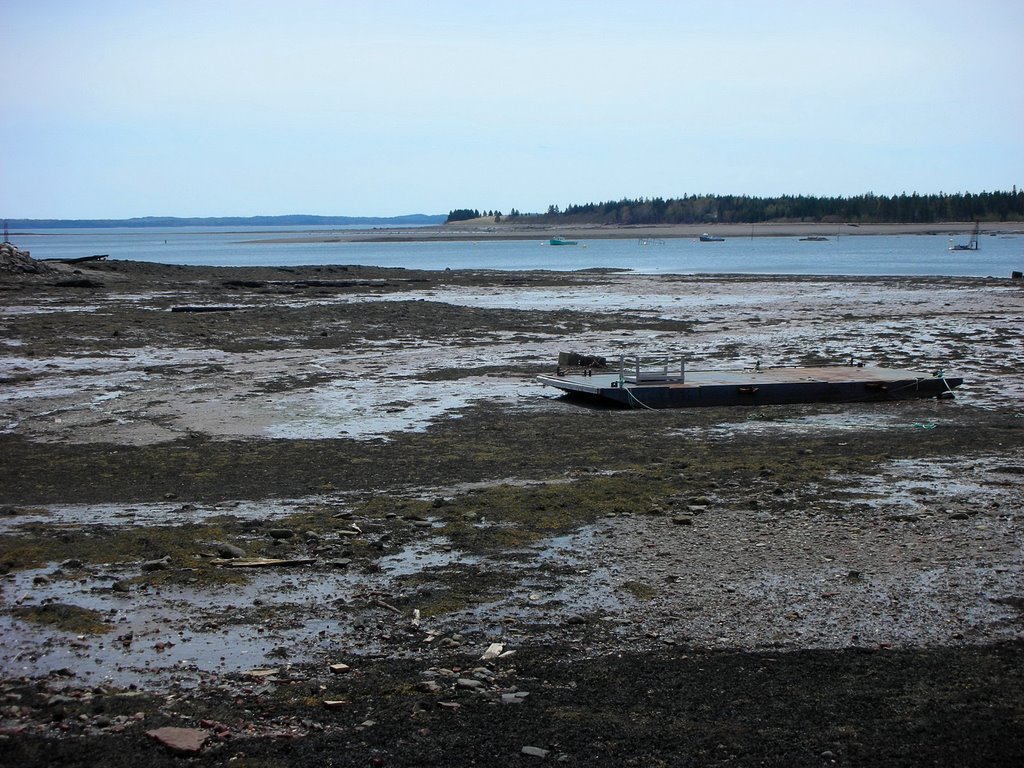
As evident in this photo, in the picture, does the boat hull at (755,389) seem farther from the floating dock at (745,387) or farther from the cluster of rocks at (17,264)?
the cluster of rocks at (17,264)

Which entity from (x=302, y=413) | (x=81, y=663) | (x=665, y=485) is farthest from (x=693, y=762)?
(x=302, y=413)

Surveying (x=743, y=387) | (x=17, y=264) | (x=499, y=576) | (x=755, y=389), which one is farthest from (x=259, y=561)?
(x=17, y=264)

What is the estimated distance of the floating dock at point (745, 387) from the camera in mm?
19703

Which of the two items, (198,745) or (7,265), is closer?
(198,745)

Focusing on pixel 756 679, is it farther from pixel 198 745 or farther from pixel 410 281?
pixel 410 281

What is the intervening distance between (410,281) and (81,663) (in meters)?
49.1

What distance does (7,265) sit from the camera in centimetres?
4769

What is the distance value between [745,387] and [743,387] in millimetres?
34

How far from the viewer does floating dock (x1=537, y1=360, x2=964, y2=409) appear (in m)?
19.7

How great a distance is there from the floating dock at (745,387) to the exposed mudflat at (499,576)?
46 centimetres

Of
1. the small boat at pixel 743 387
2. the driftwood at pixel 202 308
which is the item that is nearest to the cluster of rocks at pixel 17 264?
the driftwood at pixel 202 308

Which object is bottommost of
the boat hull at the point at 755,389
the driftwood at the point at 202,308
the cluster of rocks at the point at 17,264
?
the boat hull at the point at 755,389

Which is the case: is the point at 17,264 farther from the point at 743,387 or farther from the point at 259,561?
the point at 259,561

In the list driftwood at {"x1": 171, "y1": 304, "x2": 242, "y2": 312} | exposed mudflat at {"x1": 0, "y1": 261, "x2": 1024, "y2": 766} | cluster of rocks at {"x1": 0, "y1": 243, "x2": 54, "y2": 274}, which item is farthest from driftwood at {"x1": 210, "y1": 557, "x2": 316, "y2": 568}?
cluster of rocks at {"x1": 0, "y1": 243, "x2": 54, "y2": 274}
